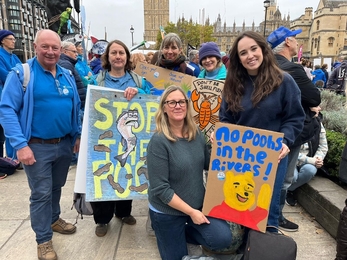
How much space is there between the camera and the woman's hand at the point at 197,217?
2.16 m

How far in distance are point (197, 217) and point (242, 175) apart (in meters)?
0.46

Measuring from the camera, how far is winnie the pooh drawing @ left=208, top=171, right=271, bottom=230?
6.96ft

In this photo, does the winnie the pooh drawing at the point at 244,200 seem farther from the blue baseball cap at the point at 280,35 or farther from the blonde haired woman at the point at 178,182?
the blue baseball cap at the point at 280,35

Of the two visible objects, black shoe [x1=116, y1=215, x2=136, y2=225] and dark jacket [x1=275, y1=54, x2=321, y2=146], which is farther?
black shoe [x1=116, y1=215, x2=136, y2=225]

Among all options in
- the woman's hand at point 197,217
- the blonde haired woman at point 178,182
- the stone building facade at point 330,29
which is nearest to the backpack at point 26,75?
the blonde haired woman at point 178,182

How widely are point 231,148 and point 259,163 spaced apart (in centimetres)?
22

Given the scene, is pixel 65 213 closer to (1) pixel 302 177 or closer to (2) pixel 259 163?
(2) pixel 259 163

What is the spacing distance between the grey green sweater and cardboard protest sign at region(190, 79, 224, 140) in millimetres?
782

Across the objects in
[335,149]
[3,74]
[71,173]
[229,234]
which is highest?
[3,74]

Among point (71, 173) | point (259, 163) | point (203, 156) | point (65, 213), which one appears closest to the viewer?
point (259, 163)

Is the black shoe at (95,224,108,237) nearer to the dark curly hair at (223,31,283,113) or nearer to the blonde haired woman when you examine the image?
the blonde haired woman

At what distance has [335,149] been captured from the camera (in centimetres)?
358

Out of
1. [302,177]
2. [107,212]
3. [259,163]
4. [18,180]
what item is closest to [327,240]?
[302,177]

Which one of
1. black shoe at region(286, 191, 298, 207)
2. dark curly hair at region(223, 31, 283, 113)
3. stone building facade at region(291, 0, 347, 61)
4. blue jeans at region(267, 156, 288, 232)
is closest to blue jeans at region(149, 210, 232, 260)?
blue jeans at region(267, 156, 288, 232)
